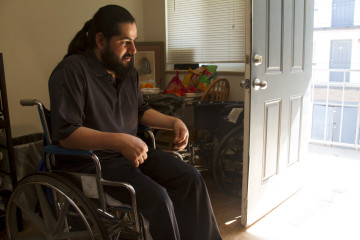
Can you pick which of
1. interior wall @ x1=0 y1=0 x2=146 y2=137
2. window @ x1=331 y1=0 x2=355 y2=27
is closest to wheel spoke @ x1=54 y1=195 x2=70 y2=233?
interior wall @ x1=0 y1=0 x2=146 y2=137

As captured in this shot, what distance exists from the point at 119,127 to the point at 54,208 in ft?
1.44

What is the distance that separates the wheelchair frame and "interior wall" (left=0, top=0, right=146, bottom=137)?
117cm

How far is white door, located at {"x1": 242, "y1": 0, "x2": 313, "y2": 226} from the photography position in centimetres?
177

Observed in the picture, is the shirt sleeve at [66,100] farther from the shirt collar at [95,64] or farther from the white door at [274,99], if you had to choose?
the white door at [274,99]

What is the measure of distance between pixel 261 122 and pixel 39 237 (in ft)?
4.21

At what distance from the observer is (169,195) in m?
1.41

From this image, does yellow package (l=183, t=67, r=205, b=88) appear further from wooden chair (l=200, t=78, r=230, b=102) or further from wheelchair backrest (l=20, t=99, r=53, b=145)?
wheelchair backrest (l=20, t=99, r=53, b=145)

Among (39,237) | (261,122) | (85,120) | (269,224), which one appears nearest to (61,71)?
(85,120)

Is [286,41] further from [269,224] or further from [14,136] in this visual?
[14,136]

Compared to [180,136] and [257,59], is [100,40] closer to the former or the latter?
[180,136]

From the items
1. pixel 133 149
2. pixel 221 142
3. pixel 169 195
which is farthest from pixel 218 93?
pixel 133 149

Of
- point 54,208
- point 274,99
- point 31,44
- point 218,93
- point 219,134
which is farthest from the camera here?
point 218,93

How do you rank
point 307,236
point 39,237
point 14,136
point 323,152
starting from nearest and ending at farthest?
point 39,237 → point 307,236 → point 14,136 → point 323,152

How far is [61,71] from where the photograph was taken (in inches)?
49.6
